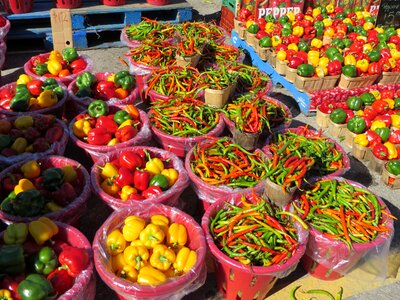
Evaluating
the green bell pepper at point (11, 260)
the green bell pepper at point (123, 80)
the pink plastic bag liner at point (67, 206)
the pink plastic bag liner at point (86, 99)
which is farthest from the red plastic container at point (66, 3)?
the green bell pepper at point (11, 260)

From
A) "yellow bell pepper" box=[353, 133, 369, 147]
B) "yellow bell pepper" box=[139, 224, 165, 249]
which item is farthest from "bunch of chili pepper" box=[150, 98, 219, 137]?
"yellow bell pepper" box=[353, 133, 369, 147]

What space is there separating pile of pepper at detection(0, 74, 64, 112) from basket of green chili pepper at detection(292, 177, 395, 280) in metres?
3.08

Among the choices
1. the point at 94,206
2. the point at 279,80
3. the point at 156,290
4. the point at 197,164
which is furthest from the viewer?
the point at 279,80

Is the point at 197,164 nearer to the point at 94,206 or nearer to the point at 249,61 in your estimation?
the point at 94,206

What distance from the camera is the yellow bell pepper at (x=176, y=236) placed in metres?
3.06

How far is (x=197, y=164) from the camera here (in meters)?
3.76

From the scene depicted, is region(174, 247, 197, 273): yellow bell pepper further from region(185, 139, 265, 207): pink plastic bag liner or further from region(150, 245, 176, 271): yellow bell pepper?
region(185, 139, 265, 207): pink plastic bag liner

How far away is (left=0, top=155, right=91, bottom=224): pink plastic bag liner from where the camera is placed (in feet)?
10.5

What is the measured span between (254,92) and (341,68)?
1684 millimetres

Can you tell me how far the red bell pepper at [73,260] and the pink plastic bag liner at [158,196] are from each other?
2.20 feet

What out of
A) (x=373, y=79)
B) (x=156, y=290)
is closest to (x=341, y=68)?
(x=373, y=79)

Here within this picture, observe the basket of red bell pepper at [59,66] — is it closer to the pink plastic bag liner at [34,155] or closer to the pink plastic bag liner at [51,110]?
the pink plastic bag liner at [51,110]

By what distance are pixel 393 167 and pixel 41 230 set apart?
3.73 metres

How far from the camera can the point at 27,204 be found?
3.17 m
